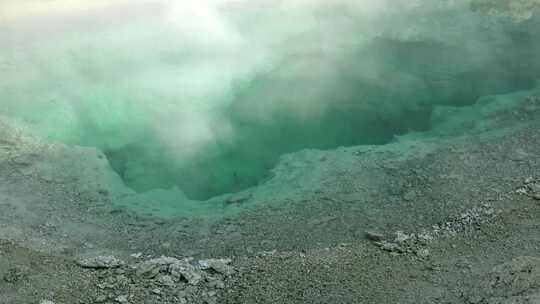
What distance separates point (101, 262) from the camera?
487 centimetres

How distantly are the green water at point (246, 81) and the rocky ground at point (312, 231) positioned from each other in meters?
0.49

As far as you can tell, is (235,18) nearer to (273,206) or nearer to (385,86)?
(385,86)

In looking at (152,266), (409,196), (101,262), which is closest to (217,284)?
(152,266)

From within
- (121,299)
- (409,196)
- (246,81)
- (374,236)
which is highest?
(246,81)

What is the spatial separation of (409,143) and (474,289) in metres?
2.15

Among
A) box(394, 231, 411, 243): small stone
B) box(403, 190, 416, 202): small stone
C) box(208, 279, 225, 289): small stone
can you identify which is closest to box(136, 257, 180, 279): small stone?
box(208, 279, 225, 289): small stone

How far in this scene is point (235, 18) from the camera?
8.72m

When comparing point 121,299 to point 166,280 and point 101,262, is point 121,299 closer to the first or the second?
point 166,280

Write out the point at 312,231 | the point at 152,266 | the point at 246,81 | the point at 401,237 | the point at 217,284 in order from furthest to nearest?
the point at 246,81
the point at 312,231
the point at 401,237
the point at 152,266
the point at 217,284

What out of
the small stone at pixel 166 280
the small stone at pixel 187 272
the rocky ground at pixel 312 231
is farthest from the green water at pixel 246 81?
the small stone at pixel 166 280

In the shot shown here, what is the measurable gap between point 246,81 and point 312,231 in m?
2.89

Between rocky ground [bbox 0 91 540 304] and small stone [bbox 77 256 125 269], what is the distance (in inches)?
0.4

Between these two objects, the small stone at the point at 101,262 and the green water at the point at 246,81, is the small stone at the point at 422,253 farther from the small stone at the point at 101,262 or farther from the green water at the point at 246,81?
the small stone at the point at 101,262

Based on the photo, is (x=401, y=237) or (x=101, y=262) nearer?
(x=101, y=262)
